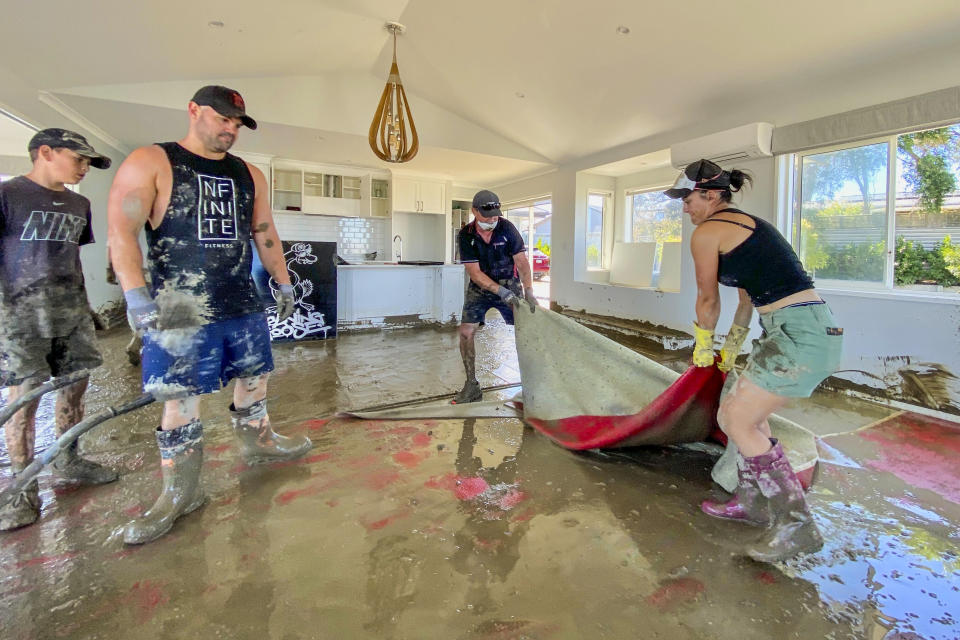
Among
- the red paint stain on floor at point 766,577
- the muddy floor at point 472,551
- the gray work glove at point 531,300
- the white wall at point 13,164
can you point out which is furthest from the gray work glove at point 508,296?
the white wall at point 13,164

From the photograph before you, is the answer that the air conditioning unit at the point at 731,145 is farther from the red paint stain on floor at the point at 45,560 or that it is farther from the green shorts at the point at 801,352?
the red paint stain on floor at the point at 45,560

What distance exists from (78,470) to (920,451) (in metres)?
3.96

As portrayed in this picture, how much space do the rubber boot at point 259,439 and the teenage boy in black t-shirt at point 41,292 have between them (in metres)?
0.62

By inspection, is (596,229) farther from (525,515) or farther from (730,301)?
(525,515)

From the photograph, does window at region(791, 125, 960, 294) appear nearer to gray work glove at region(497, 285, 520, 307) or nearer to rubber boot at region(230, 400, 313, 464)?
gray work glove at region(497, 285, 520, 307)

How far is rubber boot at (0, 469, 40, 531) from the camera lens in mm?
1654

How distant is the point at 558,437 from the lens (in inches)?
96.4

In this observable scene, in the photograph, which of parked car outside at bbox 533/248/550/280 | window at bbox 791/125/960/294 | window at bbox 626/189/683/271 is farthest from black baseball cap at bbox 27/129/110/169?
parked car outside at bbox 533/248/550/280

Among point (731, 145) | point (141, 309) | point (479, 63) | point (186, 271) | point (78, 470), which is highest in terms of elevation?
point (479, 63)

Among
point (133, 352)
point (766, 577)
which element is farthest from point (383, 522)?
point (133, 352)

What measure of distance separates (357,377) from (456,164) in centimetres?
415

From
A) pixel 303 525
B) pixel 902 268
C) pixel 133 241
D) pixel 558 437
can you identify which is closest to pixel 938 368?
pixel 902 268

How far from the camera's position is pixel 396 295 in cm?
614

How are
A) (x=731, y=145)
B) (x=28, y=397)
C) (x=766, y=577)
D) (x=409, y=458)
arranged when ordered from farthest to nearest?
(x=731, y=145)
(x=409, y=458)
(x=28, y=397)
(x=766, y=577)
